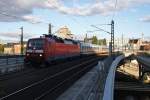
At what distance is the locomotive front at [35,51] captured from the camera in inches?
1535

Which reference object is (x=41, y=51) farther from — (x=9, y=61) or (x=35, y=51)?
(x=9, y=61)

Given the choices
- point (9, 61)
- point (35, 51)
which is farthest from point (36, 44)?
point (9, 61)

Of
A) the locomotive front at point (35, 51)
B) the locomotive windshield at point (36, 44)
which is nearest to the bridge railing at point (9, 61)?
the locomotive front at point (35, 51)

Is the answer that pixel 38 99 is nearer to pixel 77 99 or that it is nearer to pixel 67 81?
pixel 77 99

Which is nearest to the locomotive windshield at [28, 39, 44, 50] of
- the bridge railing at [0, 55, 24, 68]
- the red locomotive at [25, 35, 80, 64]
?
the red locomotive at [25, 35, 80, 64]

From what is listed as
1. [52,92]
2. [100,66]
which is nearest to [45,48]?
[100,66]

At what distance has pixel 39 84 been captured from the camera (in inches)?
960

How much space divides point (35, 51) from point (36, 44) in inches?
31.9

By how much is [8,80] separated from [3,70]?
6.09 meters

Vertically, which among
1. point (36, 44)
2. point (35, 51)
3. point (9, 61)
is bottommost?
point (9, 61)

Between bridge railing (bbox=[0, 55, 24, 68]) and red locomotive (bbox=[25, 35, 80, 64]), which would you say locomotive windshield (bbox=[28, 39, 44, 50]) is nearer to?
red locomotive (bbox=[25, 35, 80, 64])

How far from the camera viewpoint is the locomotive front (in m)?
39.0

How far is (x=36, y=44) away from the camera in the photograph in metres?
40.1

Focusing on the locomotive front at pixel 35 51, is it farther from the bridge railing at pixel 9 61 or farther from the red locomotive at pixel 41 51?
the bridge railing at pixel 9 61
